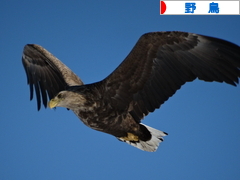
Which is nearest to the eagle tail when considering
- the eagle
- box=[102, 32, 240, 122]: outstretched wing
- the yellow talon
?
the yellow talon

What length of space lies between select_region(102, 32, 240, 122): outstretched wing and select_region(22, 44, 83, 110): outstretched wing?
1.65 m

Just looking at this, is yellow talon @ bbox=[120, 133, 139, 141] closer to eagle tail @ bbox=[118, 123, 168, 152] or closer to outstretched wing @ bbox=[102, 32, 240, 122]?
eagle tail @ bbox=[118, 123, 168, 152]

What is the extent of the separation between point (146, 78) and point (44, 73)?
2.87 metres

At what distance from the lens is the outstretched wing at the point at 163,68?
233 inches

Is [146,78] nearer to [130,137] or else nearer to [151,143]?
[130,137]

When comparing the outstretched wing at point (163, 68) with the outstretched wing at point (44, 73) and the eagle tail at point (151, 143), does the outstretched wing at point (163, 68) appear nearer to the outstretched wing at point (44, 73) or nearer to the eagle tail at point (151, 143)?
the eagle tail at point (151, 143)

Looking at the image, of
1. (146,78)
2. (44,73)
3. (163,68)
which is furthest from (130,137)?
(44,73)

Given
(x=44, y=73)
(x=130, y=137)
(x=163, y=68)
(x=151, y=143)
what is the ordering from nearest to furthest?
(x=163, y=68)
(x=130, y=137)
(x=151, y=143)
(x=44, y=73)

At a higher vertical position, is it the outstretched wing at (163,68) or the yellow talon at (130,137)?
the outstretched wing at (163,68)

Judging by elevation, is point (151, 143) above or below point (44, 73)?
below

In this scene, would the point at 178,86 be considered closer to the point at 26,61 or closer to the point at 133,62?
the point at 133,62

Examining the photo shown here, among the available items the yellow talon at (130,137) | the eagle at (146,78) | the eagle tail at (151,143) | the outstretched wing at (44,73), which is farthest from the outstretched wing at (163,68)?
the outstretched wing at (44,73)

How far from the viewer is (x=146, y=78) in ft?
20.6

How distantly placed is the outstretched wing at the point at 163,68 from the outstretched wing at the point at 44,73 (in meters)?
1.65
